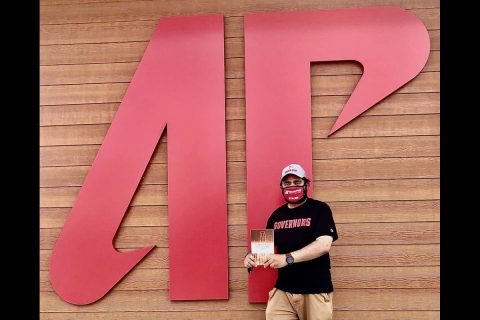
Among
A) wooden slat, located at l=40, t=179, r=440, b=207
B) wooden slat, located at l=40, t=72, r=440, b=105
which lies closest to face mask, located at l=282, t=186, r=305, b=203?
wooden slat, located at l=40, t=179, r=440, b=207

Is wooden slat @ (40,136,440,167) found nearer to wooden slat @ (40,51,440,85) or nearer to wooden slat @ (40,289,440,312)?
wooden slat @ (40,51,440,85)

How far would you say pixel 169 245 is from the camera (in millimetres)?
3389

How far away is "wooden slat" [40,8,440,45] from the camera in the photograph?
348cm

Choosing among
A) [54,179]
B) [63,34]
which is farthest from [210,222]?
[63,34]

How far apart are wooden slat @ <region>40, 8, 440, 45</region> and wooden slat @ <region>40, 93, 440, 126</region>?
0.45m

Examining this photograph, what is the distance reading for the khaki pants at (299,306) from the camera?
2.83 m

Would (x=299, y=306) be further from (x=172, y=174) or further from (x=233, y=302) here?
(x=172, y=174)

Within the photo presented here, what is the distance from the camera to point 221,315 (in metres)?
3.38

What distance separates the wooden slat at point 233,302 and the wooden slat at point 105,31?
172 centimetres

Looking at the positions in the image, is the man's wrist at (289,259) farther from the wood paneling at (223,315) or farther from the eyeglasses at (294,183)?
the wood paneling at (223,315)

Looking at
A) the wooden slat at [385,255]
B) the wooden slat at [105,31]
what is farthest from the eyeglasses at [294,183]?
the wooden slat at [105,31]

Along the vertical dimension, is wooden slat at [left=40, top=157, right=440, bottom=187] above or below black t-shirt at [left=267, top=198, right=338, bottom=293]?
above

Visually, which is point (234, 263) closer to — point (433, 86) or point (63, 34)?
point (433, 86)

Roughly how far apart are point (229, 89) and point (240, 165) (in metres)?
0.51
